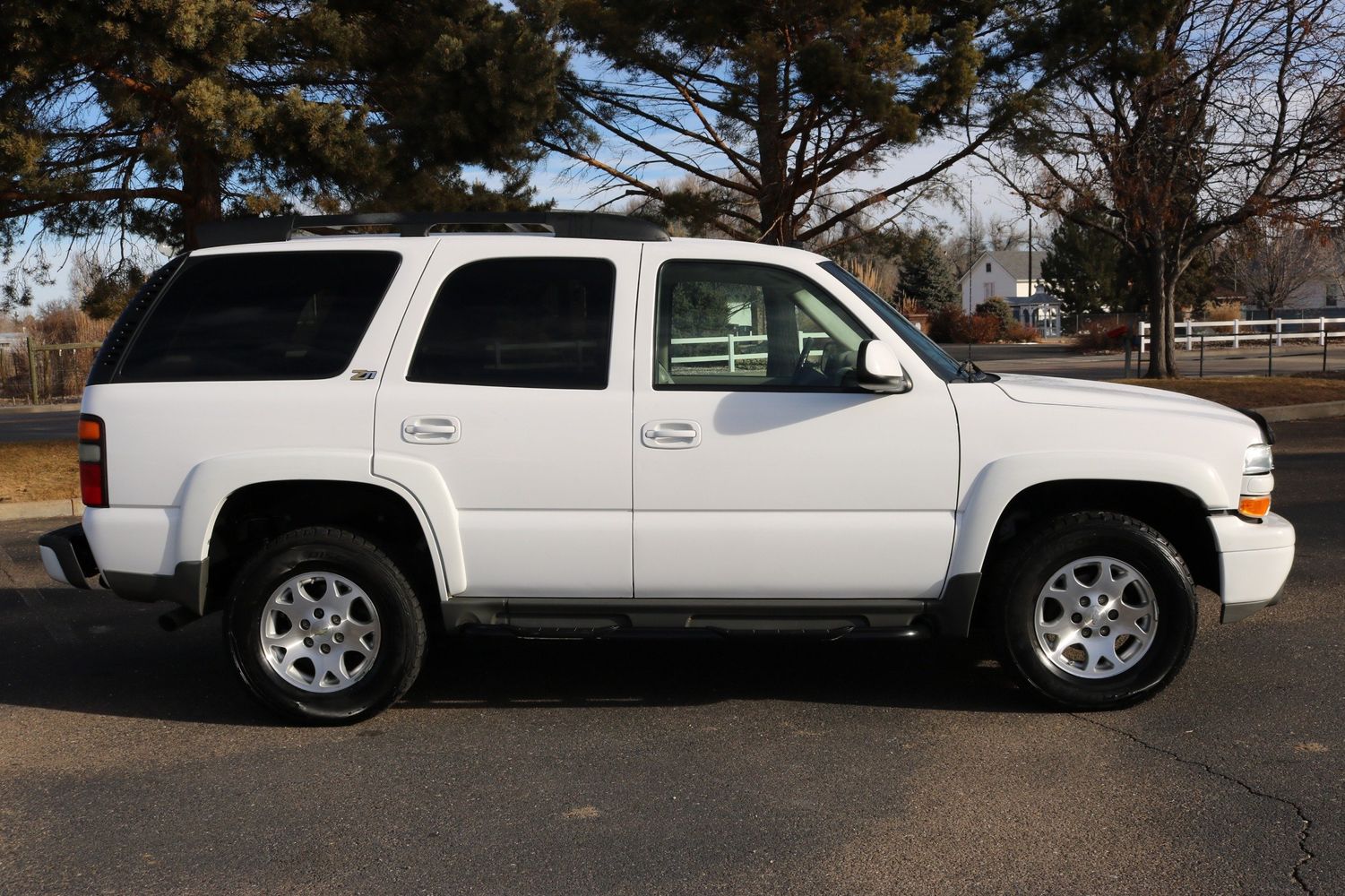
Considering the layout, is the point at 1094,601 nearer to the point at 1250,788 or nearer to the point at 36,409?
the point at 1250,788

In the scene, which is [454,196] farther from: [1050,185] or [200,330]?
[200,330]

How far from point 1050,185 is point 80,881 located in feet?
65.5

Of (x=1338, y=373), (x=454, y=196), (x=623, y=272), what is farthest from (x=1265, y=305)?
(x=623, y=272)

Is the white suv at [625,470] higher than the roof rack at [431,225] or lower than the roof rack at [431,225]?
lower

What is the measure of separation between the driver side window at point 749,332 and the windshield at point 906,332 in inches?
6.0

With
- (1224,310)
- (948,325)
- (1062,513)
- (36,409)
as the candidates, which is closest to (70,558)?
(1062,513)

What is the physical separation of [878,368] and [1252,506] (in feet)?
5.49

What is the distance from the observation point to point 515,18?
52.3 ft

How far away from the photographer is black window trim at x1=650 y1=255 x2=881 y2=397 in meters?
5.23

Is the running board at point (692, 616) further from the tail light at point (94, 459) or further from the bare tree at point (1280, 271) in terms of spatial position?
the bare tree at point (1280, 271)

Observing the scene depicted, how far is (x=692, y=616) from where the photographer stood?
5.28 m

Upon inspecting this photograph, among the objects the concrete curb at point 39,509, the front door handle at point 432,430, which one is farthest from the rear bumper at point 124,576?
the concrete curb at point 39,509

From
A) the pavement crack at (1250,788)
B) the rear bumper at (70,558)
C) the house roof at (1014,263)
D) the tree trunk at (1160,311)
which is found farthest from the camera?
the house roof at (1014,263)

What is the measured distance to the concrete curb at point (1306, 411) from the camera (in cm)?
1844
